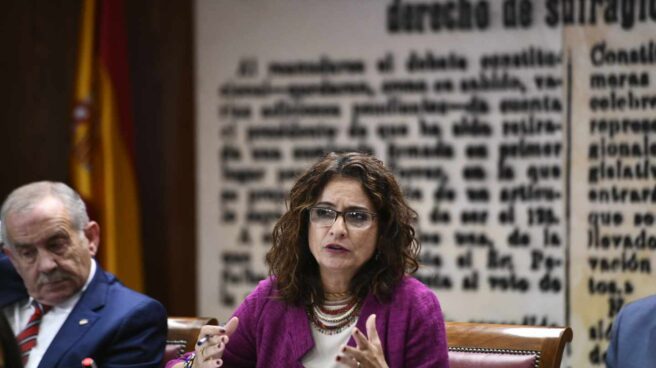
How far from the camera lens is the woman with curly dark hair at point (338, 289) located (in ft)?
7.81

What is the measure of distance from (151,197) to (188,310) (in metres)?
0.67

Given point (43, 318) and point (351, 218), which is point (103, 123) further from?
point (351, 218)

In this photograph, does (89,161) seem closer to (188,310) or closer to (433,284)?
(188,310)

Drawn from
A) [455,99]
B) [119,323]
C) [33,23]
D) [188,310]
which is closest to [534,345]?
[119,323]

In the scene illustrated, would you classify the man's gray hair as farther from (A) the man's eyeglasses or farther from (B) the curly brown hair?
(A) the man's eyeglasses

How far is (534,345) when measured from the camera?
103 inches

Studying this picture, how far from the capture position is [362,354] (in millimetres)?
2182

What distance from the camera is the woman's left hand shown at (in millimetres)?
2174

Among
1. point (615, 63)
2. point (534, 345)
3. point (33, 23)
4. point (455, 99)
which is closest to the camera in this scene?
point (534, 345)

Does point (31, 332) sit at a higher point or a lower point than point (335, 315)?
lower

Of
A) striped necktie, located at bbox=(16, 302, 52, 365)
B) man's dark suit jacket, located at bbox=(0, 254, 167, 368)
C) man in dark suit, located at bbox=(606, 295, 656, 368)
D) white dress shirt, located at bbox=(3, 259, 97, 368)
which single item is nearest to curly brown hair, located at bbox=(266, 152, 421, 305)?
man's dark suit jacket, located at bbox=(0, 254, 167, 368)

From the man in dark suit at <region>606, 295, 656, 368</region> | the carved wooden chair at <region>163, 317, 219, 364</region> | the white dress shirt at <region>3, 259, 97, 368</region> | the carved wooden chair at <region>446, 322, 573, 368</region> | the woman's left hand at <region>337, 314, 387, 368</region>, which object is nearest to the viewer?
the woman's left hand at <region>337, 314, 387, 368</region>

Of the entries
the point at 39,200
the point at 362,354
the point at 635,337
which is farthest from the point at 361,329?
the point at 39,200

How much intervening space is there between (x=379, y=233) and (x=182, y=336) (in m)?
0.83
